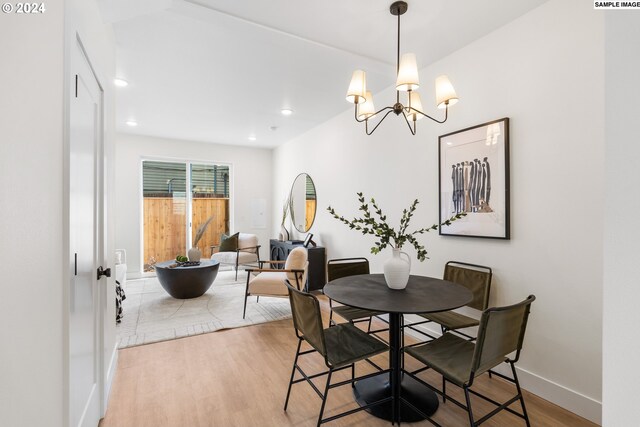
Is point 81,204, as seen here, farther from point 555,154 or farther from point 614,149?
point 555,154

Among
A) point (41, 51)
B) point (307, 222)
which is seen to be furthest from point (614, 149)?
point (307, 222)

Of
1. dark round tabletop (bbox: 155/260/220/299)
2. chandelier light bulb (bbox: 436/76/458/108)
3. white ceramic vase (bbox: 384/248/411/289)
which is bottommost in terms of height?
dark round tabletop (bbox: 155/260/220/299)

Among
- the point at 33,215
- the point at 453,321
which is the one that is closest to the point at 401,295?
the point at 453,321

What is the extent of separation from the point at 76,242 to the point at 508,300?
2798 millimetres

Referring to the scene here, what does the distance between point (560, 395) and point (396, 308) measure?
4.57 ft

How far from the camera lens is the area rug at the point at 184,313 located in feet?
10.3

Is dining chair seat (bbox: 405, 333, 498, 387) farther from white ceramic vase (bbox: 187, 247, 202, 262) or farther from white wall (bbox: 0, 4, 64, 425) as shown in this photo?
white ceramic vase (bbox: 187, 247, 202, 262)

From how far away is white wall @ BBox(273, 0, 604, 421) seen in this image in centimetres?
182

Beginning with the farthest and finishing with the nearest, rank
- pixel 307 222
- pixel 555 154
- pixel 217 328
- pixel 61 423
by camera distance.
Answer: pixel 307 222 < pixel 217 328 < pixel 555 154 < pixel 61 423

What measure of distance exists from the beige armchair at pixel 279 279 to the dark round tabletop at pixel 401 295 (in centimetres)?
132

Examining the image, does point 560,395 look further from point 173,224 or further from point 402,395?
point 173,224

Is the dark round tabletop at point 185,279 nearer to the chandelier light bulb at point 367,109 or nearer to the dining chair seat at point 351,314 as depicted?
the dining chair seat at point 351,314

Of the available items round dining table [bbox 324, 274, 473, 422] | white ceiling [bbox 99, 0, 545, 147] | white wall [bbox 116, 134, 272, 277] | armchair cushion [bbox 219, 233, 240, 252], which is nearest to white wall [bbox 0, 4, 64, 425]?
white ceiling [bbox 99, 0, 545, 147]

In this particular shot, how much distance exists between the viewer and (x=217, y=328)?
10.6 feet
